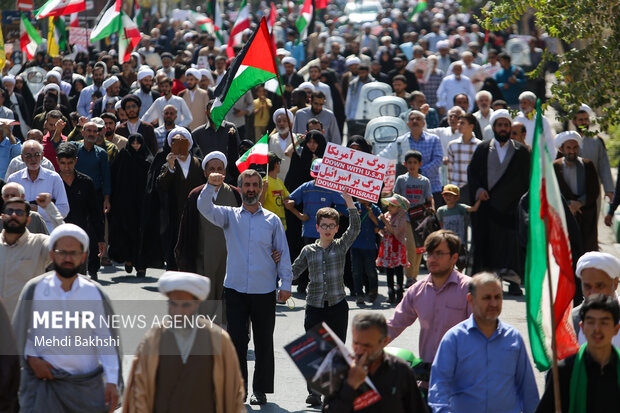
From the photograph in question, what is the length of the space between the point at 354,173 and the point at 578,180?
256cm

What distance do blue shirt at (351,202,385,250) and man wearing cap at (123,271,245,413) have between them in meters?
6.72

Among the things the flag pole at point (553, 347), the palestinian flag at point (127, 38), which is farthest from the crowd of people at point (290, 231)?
the palestinian flag at point (127, 38)

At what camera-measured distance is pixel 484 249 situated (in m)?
13.1

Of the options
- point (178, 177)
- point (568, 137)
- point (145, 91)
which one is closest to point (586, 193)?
point (568, 137)

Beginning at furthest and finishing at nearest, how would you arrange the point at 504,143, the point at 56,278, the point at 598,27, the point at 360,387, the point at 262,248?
the point at 504,143 < the point at 598,27 < the point at 262,248 < the point at 56,278 < the point at 360,387

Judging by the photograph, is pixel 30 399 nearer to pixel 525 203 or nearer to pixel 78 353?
pixel 78 353

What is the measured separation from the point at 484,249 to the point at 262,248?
16.2 feet

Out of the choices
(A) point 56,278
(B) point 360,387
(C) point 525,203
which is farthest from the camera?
(C) point 525,203

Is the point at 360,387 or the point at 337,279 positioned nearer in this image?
the point at 360,387

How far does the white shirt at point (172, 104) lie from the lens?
16.9 metres

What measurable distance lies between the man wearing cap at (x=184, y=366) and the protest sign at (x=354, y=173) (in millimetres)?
4868

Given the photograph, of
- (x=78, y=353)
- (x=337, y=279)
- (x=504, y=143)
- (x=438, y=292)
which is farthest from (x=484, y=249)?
(x=78, y=353)

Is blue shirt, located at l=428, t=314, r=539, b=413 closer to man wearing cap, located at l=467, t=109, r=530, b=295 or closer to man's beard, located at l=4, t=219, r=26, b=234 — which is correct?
man's beard, located at l=4, t=219, r=26, b=234

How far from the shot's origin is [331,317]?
8.79m
